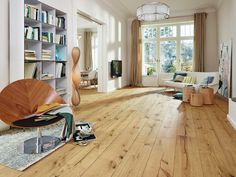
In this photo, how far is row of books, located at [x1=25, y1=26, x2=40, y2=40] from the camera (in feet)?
11.3

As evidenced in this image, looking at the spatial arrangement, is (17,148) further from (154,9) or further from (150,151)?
(154,9)

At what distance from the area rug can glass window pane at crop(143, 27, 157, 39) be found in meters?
7.47

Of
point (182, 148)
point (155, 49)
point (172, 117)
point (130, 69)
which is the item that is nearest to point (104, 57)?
point (130, 69)

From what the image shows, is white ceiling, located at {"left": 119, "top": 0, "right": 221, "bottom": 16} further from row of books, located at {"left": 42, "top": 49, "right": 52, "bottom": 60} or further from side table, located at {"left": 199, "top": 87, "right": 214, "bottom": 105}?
row of books, located at {"left": 42, "top": 49, "right": 52, "bottom": 60}

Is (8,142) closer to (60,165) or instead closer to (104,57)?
(60,165)

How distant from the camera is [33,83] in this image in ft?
8.15

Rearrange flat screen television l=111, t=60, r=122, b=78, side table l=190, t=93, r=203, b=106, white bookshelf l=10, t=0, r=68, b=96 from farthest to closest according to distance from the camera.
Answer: flat screen television l=111, t=60, r=122, b=78
side table l=190, t=93, r=203, b=106
white bookshelf l=10, t=0, r=68, b=96

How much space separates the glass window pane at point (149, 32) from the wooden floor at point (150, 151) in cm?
648

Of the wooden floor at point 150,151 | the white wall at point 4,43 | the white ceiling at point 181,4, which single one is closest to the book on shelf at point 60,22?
the white wall at point 4,43

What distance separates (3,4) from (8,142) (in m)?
1.91

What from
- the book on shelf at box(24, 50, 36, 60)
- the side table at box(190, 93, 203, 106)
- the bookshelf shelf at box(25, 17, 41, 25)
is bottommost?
the side table at box(190, 93, 203, 106)

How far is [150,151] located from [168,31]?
797 centimetres

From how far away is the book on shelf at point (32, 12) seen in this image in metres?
3.39

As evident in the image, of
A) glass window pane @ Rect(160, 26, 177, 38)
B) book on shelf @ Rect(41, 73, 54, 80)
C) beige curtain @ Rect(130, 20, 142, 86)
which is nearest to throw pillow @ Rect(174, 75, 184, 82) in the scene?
beige curtain @ Rect(130, 20, 142, 86)
